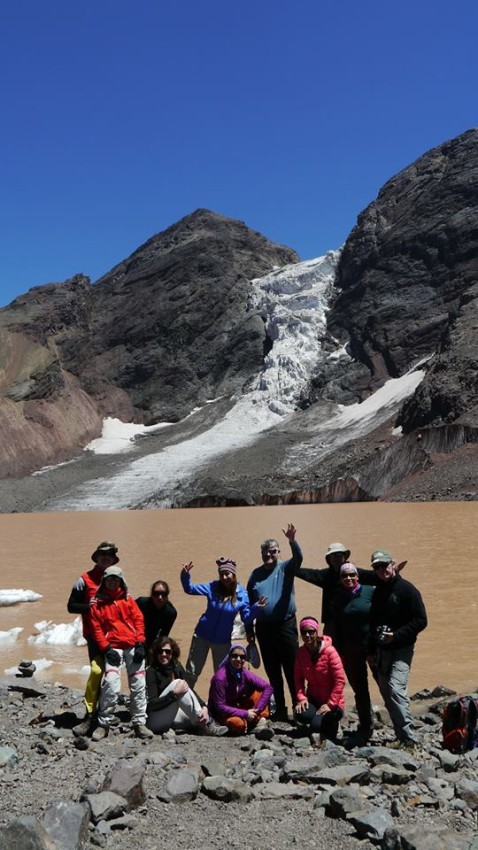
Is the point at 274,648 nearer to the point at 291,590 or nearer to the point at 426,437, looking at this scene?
the point at 291,590

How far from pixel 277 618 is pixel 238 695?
0.81 metres

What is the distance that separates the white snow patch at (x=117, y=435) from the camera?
86250 millimetres

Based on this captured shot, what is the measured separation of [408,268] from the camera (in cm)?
9362

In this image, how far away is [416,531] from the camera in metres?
24.9

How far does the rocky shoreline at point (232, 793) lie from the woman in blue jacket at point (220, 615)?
1059mm

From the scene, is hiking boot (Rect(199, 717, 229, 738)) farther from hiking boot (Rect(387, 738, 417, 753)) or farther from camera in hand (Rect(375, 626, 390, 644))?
camera in hand (Rect(375, 626, 390, 644))

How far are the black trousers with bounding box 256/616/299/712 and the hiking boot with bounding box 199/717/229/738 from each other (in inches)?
29.6

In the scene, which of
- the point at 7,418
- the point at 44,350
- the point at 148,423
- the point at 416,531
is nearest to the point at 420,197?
the point at 148,423

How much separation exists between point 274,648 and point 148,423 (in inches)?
3634

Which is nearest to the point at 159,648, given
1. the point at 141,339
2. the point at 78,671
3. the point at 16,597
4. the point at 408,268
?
the point at 78,671

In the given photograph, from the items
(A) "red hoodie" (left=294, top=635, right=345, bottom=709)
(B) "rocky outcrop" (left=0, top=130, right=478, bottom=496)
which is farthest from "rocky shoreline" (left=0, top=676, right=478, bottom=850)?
(B) "rocky outcrop" (left=0, top=130, right=478, bottom=496)

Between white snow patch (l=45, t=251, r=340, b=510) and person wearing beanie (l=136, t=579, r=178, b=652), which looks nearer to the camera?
person wearing beanie (l=136, t=579, r=178, b=652)

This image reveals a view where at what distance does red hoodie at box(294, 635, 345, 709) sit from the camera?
20.1ft

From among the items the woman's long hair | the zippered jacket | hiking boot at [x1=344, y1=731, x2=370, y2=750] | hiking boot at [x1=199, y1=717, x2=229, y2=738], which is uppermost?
the zippered jacket
